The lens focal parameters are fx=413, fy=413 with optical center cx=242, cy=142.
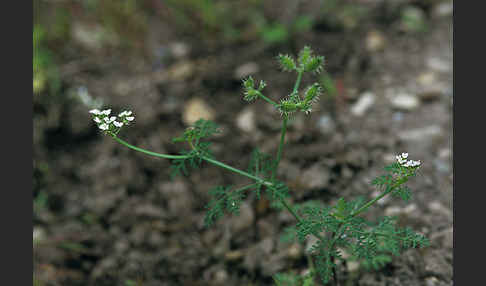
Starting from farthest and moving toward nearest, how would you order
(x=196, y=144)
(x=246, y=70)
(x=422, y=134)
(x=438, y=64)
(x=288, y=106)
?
(x=246, y=70) → (x=438, y=64) → (x=422, y=134) → (x=196, y=144) → (x=288, y=106)

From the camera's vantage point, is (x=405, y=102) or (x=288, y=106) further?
(x=405, y=102)

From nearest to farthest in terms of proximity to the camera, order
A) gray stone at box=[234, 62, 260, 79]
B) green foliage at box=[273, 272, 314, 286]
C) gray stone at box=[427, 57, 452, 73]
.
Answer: green foliage at box=[273, 272, 314, 286], gray stone at box=[427, 57, 452, 73], gray stone at box=[234, 62, 260, 79]

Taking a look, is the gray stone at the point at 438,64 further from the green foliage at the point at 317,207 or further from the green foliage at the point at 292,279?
the green foliage at the point at 292,279

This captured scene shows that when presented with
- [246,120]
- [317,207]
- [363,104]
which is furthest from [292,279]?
[363,104]

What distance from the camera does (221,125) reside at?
9.33 feet

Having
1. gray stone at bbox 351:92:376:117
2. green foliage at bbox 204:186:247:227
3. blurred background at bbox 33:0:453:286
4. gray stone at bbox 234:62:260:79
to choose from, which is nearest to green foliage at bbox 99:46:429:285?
green foliage at bbox 204:186:247:227

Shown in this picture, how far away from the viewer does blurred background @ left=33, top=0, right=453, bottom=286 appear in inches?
87.0

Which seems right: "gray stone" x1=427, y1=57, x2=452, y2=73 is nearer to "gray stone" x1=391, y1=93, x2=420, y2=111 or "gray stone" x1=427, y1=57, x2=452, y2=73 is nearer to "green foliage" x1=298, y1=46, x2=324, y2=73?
"gray stone" x1=391, y1=93, x2=420, y2=111

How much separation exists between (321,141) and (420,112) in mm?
690

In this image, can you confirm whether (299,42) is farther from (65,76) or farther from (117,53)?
(65,76)

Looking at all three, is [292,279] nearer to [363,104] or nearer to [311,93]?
[311,93]

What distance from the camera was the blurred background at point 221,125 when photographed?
2.21 meters

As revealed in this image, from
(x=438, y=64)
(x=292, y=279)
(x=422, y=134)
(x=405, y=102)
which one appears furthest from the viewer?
(x=438, y=64)

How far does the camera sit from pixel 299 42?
316 cm
